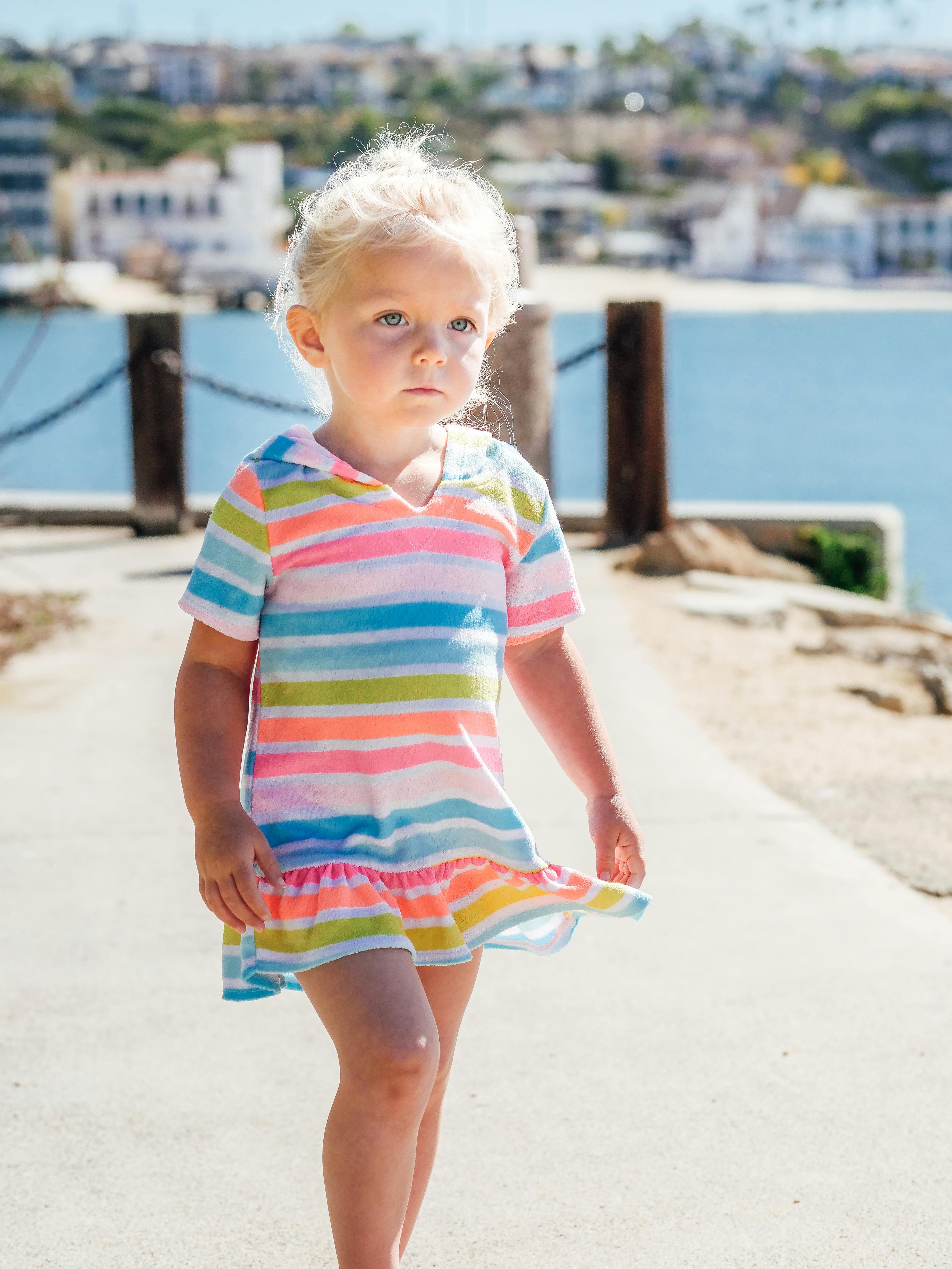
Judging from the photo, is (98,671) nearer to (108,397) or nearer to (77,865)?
(77,865)

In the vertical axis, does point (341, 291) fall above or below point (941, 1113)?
above

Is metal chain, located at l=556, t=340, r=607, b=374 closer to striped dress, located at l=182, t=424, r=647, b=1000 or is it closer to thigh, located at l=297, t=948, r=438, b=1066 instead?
striped dress, located at l=182, t=424, r=647, b=1000

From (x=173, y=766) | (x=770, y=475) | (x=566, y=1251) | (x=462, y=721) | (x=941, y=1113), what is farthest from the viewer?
(x=770, y=475)

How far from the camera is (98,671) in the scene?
5.33 meters

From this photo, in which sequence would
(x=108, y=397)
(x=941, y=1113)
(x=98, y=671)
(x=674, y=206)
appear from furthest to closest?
(x=674, y=206) → (x=108, y=397) → (x=98, y=671) → (x=941, y=1113)

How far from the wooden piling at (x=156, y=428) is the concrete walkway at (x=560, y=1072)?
13.8 ft

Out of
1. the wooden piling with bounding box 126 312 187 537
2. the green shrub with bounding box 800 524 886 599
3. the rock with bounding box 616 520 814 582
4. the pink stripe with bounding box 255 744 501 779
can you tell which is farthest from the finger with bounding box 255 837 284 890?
the green shrub with bounding box 800 524 886 599

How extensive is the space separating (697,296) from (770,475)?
9193 centimetres

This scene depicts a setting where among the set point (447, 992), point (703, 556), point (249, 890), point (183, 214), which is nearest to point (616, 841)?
point (447, 992)

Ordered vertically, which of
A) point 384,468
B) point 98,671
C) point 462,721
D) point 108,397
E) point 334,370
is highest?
point 334,370

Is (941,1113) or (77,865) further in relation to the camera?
(77,865)

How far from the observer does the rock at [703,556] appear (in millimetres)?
7316

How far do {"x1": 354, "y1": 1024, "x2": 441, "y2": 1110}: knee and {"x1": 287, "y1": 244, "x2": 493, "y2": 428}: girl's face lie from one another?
2.36 ft

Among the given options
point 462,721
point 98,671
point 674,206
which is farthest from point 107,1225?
point 674,206
